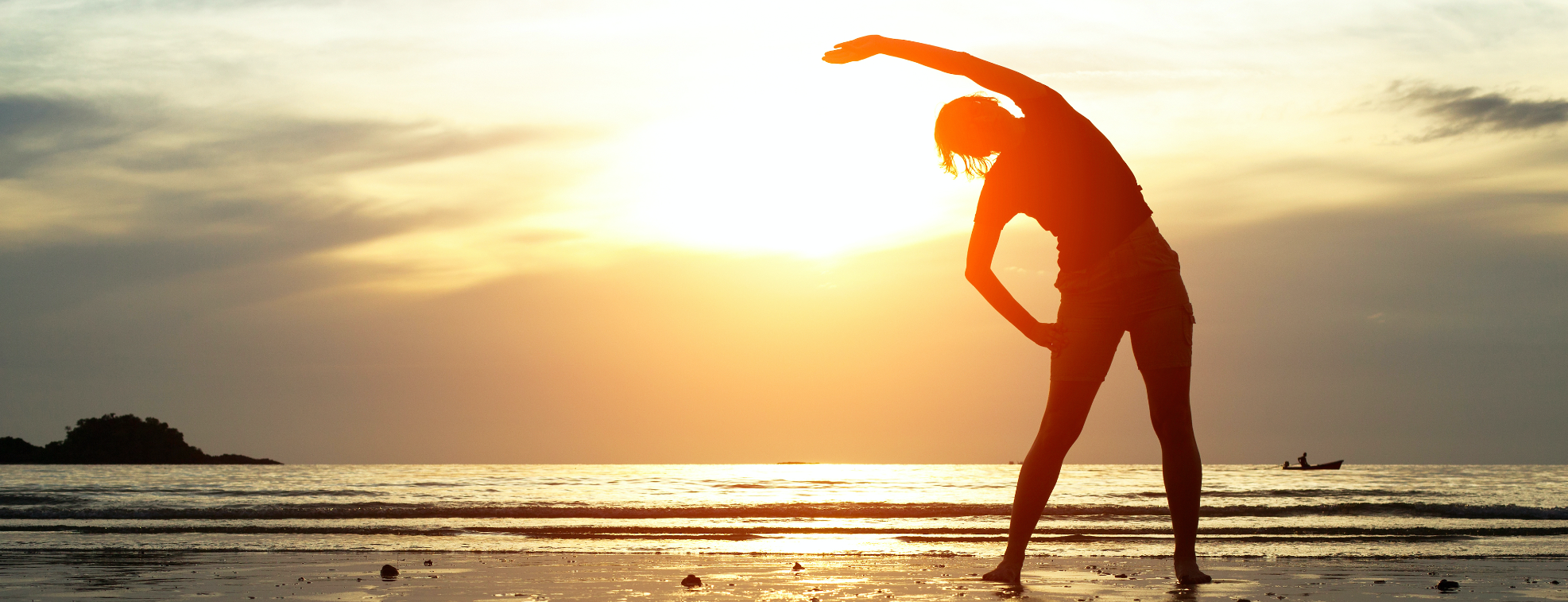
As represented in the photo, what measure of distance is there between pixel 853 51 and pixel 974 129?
1.67 feet

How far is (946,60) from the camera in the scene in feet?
11.0

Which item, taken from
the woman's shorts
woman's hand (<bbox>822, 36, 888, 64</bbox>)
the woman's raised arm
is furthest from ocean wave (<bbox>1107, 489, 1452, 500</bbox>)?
woman's hand (<bbox>822, 36, 888, 64</bbox>)

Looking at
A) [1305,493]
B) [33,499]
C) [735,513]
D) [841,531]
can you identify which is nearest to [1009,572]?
[841,531]

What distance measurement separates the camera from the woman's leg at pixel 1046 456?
3.45 metres

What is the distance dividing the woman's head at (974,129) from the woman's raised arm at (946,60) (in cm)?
7

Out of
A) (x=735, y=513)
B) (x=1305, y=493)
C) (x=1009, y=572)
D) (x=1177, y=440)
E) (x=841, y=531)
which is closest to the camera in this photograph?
(x=1177, y=440)

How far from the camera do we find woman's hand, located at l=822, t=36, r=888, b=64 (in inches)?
128

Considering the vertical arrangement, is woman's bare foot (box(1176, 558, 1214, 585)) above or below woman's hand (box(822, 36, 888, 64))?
below

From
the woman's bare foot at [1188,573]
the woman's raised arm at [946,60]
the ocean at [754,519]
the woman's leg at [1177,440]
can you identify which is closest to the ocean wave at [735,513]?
the ocean at [754,519]

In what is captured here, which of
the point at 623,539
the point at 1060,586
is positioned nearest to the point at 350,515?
the point at 623,539

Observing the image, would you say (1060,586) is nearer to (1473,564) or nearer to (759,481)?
(1473,564)

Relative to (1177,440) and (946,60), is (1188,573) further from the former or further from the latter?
(946,60)

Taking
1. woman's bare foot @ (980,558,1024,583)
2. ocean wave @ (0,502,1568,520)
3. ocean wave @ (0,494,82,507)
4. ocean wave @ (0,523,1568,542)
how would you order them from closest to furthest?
woman's bare foot @ (980,558,1024,583) < ocean wave @ (0,523,1568,542) < ocean wave @ (0,502,1568,520) < ocean wave @ (0,494,82,507)

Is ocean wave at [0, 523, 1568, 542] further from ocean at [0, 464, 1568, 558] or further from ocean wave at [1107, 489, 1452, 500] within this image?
ocean wave at [1107, 489, 1452, 500]
